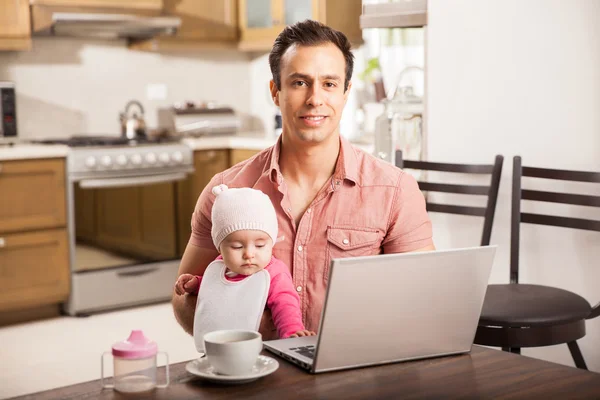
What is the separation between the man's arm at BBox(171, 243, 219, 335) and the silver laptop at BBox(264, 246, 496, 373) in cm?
42

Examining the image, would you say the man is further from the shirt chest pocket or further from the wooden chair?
the wooden chair

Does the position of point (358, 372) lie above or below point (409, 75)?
below

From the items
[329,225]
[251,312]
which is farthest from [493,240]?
[251,312]

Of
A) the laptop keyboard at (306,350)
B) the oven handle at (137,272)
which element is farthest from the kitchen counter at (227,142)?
the laptop keyboard at (306,350)

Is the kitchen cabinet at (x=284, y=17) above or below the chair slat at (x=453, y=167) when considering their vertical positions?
above

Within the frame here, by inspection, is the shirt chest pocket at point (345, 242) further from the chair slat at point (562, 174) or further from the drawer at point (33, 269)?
the drawer at point (33, 269)

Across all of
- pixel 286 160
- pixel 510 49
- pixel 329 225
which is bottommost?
pixel 329 225

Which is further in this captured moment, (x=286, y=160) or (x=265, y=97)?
(x=265, y=97)

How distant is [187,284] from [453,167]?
1358 millimetres

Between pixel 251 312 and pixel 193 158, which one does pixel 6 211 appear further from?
pixel 251 312

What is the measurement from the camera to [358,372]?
1.34 meters

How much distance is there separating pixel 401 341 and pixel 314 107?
23.5 inches

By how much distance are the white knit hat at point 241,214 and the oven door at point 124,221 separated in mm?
2772

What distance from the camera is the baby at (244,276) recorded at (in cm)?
162
